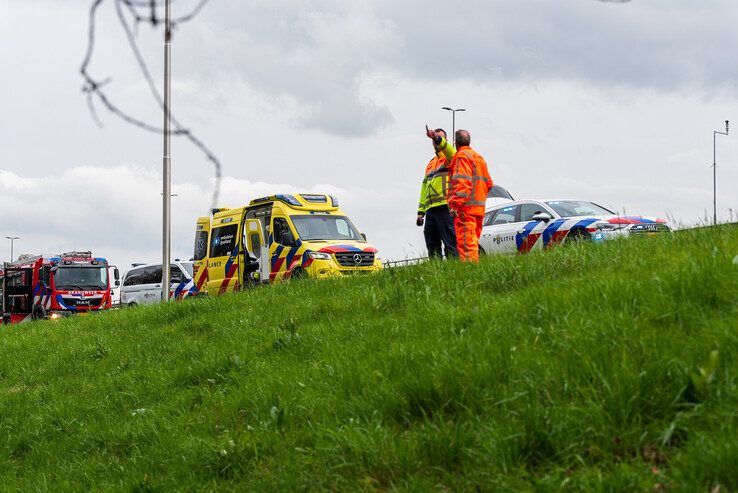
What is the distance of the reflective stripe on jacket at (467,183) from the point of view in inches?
448

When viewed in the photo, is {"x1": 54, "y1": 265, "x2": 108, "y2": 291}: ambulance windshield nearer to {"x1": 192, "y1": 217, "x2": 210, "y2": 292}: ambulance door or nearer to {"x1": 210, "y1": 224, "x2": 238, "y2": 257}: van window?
{"x1": 192, "y1": 217, "x2": 210, "y2": 292}: ambulance door

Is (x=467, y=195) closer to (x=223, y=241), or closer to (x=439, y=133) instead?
(x=439, y=133)

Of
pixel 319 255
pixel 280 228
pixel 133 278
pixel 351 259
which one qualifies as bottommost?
pixel 133 278

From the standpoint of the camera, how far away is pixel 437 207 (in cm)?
1280

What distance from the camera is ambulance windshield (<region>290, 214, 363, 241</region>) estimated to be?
19.4 metres

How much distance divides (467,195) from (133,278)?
25.8 meters

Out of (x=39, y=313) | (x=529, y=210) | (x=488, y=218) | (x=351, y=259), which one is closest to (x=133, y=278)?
(x=39, y=313)

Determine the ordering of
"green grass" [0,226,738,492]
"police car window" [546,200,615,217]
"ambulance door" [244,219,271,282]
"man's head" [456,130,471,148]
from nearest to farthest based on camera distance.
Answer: "green grass" [0,226,738,492] → "man's head" [456,130,471,148] → "police car window" [546,200,615,217] → "ambulance door" [244,219,271,282]

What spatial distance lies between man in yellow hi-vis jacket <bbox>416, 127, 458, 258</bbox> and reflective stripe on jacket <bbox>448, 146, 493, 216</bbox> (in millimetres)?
690

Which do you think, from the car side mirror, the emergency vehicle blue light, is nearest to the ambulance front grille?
the emergency vehicle blue light

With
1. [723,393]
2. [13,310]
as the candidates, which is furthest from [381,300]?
[13,310]

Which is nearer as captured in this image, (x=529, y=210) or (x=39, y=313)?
(x=529, y=210)

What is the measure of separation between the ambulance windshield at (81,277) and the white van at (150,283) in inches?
45.3

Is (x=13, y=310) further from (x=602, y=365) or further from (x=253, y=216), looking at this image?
(x=602, y=365)
